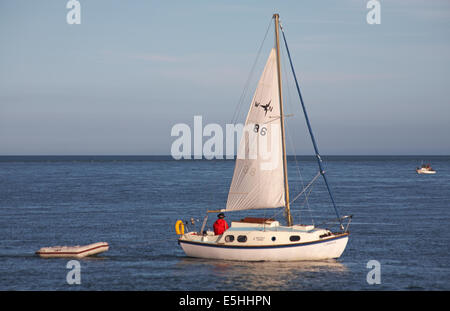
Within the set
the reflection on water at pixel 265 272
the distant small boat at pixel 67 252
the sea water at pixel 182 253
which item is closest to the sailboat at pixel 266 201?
the reflection on water at pixel 265 272

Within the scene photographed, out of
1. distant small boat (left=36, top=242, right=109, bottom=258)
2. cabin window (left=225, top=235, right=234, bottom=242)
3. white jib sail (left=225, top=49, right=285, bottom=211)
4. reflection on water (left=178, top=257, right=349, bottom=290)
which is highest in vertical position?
white jib sail (left=225, top=49, right=285, bottom=211)

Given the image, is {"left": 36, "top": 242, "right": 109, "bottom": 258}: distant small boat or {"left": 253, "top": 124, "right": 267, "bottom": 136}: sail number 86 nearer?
{"left": 253, "top": 124, "right": 267, "bottom": 136}: sail number 86

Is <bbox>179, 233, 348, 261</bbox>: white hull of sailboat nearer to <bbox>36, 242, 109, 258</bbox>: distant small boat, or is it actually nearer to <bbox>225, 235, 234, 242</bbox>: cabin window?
<bbox>225, 235, 234, 242</bbox>: cabin window

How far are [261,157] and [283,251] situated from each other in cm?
626

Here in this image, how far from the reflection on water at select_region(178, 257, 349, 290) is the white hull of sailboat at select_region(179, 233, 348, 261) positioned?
0.32 metres

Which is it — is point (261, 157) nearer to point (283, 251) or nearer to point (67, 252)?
point (283, 251)

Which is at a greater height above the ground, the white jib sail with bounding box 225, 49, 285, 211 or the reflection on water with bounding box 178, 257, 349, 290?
the white jib sail with bounding box 225, 49, 285, 211

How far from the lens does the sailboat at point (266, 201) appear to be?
35656 millimetres

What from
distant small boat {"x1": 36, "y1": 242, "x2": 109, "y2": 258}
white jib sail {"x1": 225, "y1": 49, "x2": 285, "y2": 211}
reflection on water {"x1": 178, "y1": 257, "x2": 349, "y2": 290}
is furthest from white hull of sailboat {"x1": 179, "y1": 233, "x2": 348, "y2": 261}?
distant small boat {"x1": 36, "y1": 242, "x2": 109, "y2": 258}

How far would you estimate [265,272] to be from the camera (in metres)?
33.9

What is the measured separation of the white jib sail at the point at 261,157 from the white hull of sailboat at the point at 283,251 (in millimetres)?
3059

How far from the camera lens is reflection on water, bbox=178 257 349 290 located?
103ft
